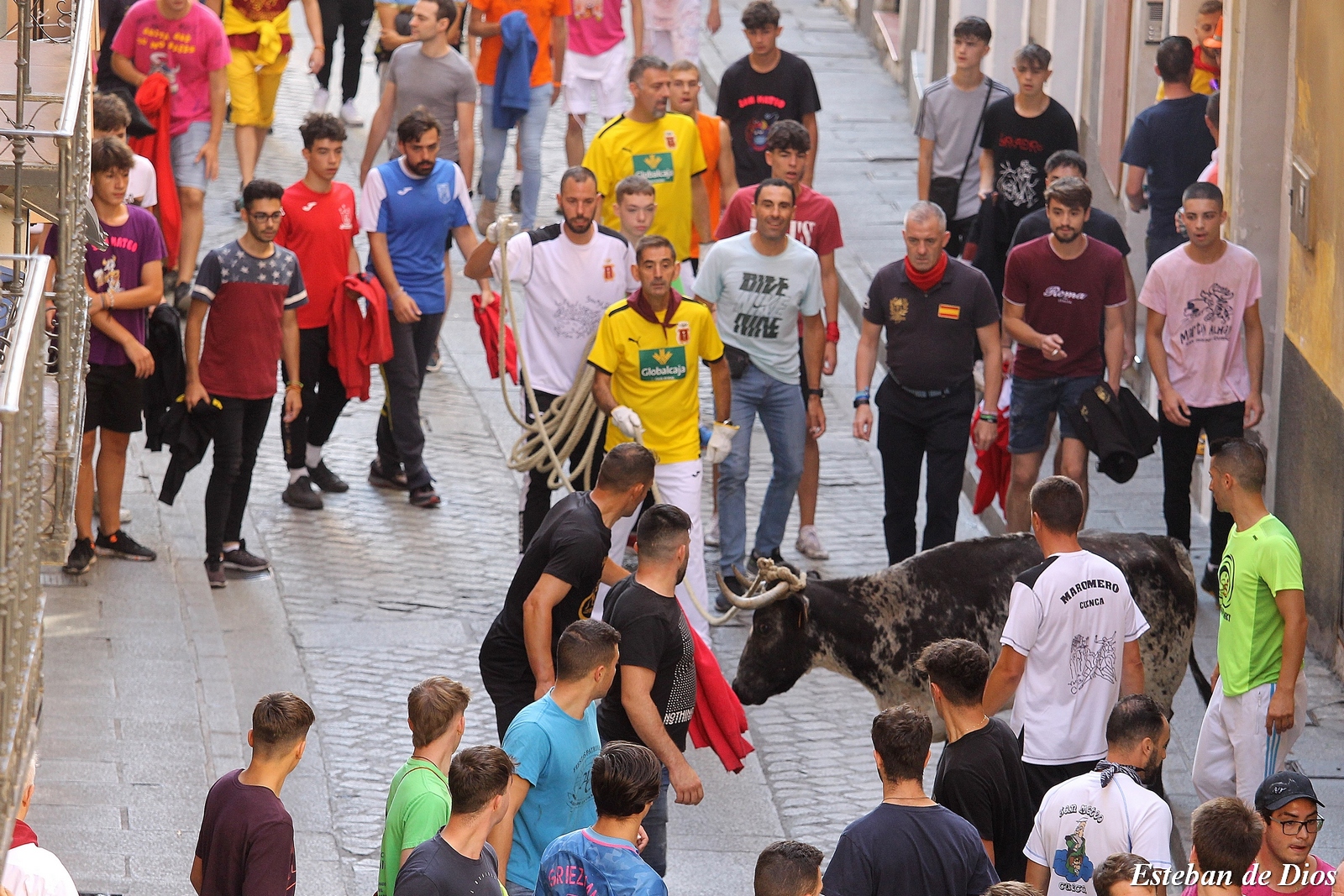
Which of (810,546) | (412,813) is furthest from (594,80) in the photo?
(412,813)

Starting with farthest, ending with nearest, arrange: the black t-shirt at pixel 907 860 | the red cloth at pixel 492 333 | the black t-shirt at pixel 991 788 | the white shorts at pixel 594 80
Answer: the white shorts at pixel 594 80 → the red cloth at pixel 492 333 → the black t-shirt at pixel 991 788 → the black t-shirt at pixel 907 860

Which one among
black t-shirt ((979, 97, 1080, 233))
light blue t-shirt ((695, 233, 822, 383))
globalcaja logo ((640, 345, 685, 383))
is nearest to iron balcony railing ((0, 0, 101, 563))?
globalcaja logo ((640, 345, 685, 383))

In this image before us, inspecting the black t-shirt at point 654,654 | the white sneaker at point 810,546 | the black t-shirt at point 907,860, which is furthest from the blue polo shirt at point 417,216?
the black t-shirt at point 907,860

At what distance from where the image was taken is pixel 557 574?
7.76 metres

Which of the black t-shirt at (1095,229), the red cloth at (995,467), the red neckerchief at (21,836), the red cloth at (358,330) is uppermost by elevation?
the black t-shirt at (1095,229)

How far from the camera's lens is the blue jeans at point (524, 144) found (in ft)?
51.7

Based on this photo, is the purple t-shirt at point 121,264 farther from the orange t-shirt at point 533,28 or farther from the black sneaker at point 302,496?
the orange t-shirt at point 533,28

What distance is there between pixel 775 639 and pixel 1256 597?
2.29 m

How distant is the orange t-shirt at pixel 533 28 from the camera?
15539 mm

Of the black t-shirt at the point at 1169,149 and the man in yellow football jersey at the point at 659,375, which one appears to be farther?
the black t-shirt at the point at 1169,149

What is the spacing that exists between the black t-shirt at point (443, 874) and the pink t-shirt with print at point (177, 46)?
9.00 meters

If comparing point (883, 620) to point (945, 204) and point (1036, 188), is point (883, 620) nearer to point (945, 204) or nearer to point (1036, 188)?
point (1036, 188)

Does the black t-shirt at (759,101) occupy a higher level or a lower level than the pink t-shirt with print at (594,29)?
lower

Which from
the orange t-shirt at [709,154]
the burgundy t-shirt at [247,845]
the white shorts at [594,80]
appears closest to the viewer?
the burgundy t-shirt at [247,845]
